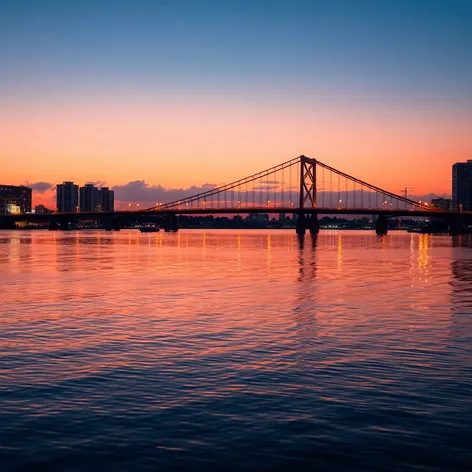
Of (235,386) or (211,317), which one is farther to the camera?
(211,317)

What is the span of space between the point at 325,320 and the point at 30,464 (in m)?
15.1

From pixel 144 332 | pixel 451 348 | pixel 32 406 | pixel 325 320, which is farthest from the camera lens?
pixel 325 320

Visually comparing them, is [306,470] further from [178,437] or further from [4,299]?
[4,299]

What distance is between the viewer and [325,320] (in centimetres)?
2294

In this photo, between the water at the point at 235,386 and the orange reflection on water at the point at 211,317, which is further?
the orange reflection on water at the point at 211,317

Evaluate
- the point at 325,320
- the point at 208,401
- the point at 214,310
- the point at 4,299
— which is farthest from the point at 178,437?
the point at 4,299

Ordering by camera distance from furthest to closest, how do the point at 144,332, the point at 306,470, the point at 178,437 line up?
1. the point at 144,332
2. the point at 178,437
3. the point at 306,470

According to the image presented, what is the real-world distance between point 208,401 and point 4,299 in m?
20.2

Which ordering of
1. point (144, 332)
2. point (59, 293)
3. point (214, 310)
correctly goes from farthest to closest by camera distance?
point (59, 293), point (214, 310), point (144, 332)

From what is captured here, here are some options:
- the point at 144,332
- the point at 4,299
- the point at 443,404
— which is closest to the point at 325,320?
the point at 144,332

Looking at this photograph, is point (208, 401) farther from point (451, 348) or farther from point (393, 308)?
point (393, 308)

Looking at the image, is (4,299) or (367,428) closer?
(367,428)

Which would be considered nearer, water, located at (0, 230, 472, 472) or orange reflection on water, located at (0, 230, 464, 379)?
water, located at (0, 230, 472, 472)

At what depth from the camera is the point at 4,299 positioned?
29781 millimetres
